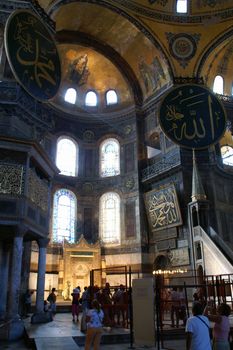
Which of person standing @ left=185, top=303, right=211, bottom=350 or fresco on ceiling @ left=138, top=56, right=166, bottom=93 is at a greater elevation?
fresco on ceiling @ left=138, top=56, right=166, bottom=93

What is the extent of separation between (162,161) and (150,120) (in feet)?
10.1

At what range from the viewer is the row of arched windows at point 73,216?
18.2m

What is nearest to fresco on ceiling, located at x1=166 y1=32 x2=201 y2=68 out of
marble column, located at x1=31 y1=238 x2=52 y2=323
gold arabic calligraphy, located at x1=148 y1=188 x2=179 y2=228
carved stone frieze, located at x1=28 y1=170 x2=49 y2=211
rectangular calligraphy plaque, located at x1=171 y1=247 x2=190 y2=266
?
gold arabic calligraphy, located at x1=148 y1=188 x2=179 y2=228

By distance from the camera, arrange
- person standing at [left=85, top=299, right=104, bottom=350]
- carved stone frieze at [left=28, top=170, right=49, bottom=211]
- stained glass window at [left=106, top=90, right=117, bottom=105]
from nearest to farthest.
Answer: person standing at [left=85, top=299, right=104, bottom=350] < carved stone frieze at [left=28, top=170, right=49, bottom=211] < stained glass window at [left=106, top=90, right=117, bottom=105]

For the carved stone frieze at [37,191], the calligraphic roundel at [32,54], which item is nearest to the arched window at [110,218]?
the carved stone frieze at [37,191]

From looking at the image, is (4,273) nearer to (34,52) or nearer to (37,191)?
(37,191)

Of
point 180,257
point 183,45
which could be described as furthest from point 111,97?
point 180,257

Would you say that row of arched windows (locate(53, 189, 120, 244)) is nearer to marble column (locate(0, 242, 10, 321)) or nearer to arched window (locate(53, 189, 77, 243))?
arched window (locate(53, 189, 77, 243))

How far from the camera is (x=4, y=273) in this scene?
10.8 m

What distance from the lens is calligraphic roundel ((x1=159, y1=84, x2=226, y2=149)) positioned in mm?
12766

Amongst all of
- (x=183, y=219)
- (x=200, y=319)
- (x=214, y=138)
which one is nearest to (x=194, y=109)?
(x=214, y=138)

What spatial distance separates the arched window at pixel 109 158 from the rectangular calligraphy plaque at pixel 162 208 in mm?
2916

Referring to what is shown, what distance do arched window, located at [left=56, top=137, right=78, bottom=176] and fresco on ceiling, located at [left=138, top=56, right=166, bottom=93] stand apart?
552 cm

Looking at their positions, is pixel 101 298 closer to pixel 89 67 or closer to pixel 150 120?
pixel 150 120
